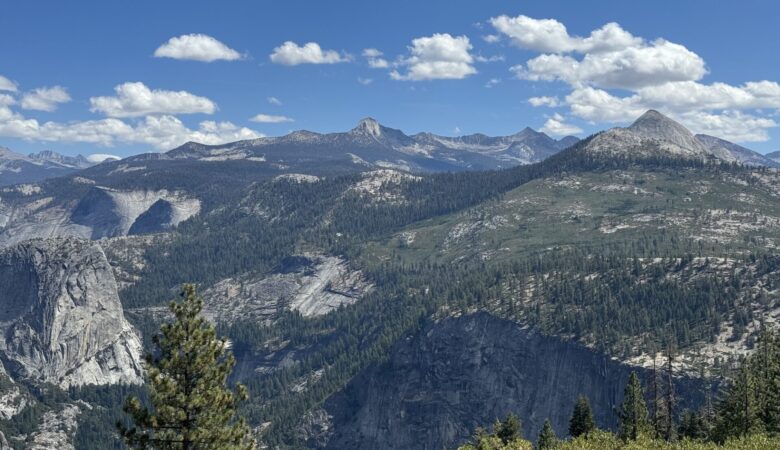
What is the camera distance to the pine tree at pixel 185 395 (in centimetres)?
4669

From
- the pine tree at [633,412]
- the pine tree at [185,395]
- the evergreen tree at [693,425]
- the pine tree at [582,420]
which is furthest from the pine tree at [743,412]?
the pine tree at [185,395]

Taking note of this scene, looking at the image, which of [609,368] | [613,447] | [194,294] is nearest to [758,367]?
[613,447]

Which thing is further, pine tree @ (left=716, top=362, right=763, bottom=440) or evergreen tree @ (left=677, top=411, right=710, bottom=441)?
evergreen tree @ (left=677, top=411, right=710, bottom=441)

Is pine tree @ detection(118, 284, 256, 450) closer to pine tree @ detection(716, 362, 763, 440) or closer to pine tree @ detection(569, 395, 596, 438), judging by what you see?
pine tree @ detection(716, 362, 763, 440)

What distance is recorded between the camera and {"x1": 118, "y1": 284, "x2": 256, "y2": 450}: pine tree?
153 ft

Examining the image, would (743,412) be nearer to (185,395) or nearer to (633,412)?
(633,412)

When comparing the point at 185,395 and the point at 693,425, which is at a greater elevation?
the point at 185,395

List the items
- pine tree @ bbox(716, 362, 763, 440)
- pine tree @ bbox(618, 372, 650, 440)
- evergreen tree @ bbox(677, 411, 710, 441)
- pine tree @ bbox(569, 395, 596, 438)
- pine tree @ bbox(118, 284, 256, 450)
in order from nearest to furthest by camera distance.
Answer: pine tree @ bbox(118, 284, 256, 450), pine tree @ bbox(716, 362, 763, 440), pine tree @ bbox(618, 372, 650, 440), pine tree @ bbox(569, 395, 596, 438), evergreen tree @ bbox(677, 411, 710, 441)

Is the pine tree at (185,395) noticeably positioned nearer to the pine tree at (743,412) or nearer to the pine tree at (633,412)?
the pine tree at (743,412)

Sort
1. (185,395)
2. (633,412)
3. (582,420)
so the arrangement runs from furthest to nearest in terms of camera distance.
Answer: (582,420), (633,412), (185,395)

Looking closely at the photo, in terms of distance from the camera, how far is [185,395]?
4725 centimetres

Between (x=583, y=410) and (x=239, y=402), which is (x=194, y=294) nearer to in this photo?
(x=239, y=402)

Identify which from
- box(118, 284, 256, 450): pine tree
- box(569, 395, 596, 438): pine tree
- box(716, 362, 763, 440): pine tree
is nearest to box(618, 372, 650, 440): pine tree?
box(569, 395, 596, 438): pine tree

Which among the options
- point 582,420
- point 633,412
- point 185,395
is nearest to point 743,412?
point 633,412
